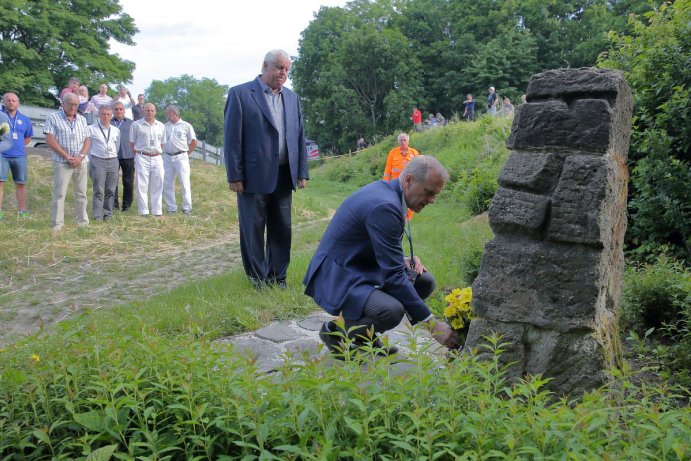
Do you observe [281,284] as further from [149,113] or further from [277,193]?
[149,113]

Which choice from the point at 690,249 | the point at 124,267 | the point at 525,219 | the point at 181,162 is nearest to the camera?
the point at 525,219

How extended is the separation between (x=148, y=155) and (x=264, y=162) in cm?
650

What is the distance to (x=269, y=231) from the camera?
273 inches

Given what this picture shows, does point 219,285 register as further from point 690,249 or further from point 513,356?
point 690,249

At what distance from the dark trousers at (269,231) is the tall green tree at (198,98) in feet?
284

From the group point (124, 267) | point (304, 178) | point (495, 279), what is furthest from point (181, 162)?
point (495, 279)

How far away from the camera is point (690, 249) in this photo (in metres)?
6.32

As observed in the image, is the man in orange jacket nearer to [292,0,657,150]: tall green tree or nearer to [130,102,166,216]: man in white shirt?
[130,102,166,216]: man in white shirt

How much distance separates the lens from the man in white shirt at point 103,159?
1148 cm

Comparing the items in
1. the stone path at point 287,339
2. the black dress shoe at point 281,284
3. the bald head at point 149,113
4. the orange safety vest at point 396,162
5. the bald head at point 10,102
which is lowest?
the stone path at point 287,339

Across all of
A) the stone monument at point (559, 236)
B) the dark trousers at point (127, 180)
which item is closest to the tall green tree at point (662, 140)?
the stone monument at point (559, 236)

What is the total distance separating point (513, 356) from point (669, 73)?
4.75 metres

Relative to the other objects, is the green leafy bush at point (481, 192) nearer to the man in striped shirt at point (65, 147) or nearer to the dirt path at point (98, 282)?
the dirt path at point (98, 282)

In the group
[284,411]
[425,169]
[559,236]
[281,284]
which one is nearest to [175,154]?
[281,284]
